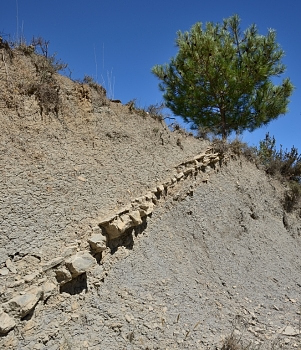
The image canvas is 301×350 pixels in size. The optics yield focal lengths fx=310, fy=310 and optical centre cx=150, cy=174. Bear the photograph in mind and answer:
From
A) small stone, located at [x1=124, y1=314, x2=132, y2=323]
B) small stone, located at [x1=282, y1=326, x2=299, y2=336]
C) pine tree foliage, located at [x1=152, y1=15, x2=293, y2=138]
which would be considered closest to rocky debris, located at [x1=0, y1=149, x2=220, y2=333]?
small stone, located at [x1=124, y1=314, x2=132, y2=323]

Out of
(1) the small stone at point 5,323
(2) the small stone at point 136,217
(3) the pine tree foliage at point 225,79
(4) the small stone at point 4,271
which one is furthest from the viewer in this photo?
(3) the pine tree foliage at point 225,79

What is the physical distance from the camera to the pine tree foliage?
9.59 metres

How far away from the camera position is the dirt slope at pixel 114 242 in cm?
336

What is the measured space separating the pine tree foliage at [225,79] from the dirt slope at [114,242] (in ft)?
13.3

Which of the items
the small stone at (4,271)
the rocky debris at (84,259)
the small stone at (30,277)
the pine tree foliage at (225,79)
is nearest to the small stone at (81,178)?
the rocky debris at (84,259)

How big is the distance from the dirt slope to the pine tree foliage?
4059 millimetres

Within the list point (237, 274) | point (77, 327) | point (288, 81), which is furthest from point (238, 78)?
point (77, 327)

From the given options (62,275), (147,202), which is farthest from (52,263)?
(147,202)

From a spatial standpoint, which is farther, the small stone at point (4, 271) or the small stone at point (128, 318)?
the small stone at point (128, 318)

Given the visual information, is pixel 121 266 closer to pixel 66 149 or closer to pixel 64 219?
pixel 64 219

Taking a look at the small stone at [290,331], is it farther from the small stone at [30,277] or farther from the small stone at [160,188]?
the small stone at [30,277]

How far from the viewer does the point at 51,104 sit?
4.62m

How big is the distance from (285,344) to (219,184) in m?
3.56

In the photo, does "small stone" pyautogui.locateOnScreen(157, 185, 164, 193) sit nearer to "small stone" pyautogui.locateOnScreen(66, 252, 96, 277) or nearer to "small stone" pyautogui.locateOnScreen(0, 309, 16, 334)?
"small stone" pyautogui.locateOnScreen(66, 252, 96, 277)
